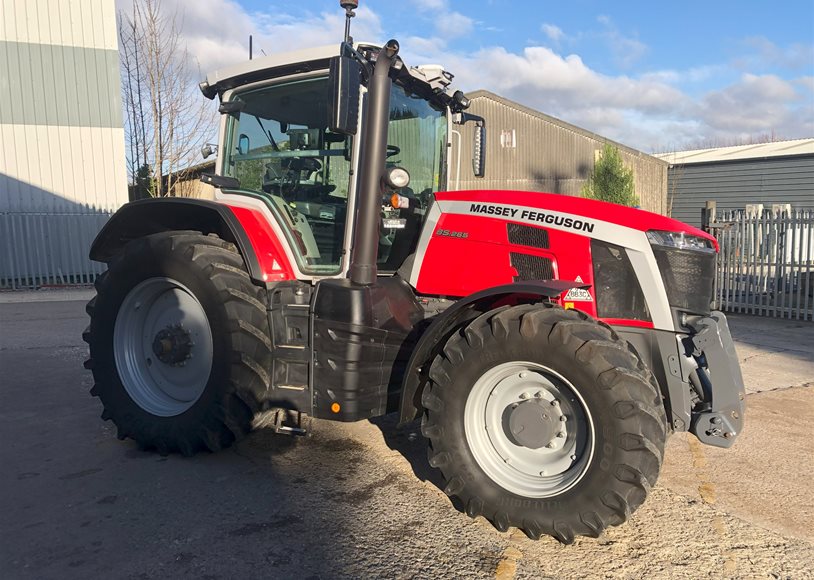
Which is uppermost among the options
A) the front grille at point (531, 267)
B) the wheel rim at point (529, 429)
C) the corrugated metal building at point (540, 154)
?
the corrugated metal building at point (540, 154)

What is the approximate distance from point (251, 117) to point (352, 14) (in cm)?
113

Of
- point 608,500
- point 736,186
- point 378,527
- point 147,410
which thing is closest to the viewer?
point 608,500

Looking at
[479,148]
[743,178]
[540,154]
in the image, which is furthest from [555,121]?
[479,148]

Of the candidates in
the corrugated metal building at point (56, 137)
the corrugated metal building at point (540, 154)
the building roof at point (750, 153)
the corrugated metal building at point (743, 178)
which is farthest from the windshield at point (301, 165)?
the building roof at point (750, 153)

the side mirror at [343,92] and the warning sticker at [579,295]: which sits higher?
the side mirror at [343,92]

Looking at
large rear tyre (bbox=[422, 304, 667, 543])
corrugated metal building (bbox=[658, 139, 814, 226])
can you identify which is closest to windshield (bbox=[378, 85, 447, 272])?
large rear tyre (bbox=[422, 304, 667, 543])

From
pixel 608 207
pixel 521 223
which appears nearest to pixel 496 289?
pixel 521 223

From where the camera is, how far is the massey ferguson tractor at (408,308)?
2.82m

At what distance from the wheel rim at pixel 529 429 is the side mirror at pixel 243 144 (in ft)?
7.97

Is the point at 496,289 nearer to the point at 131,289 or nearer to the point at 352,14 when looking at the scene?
the point at 352,14

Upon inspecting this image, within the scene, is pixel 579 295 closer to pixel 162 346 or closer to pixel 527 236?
pixel 527 236

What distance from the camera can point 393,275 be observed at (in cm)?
382

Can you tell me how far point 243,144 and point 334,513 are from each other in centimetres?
257

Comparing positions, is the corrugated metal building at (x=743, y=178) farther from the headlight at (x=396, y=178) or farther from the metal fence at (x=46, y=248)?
the headlight at (x=396, y=178)
